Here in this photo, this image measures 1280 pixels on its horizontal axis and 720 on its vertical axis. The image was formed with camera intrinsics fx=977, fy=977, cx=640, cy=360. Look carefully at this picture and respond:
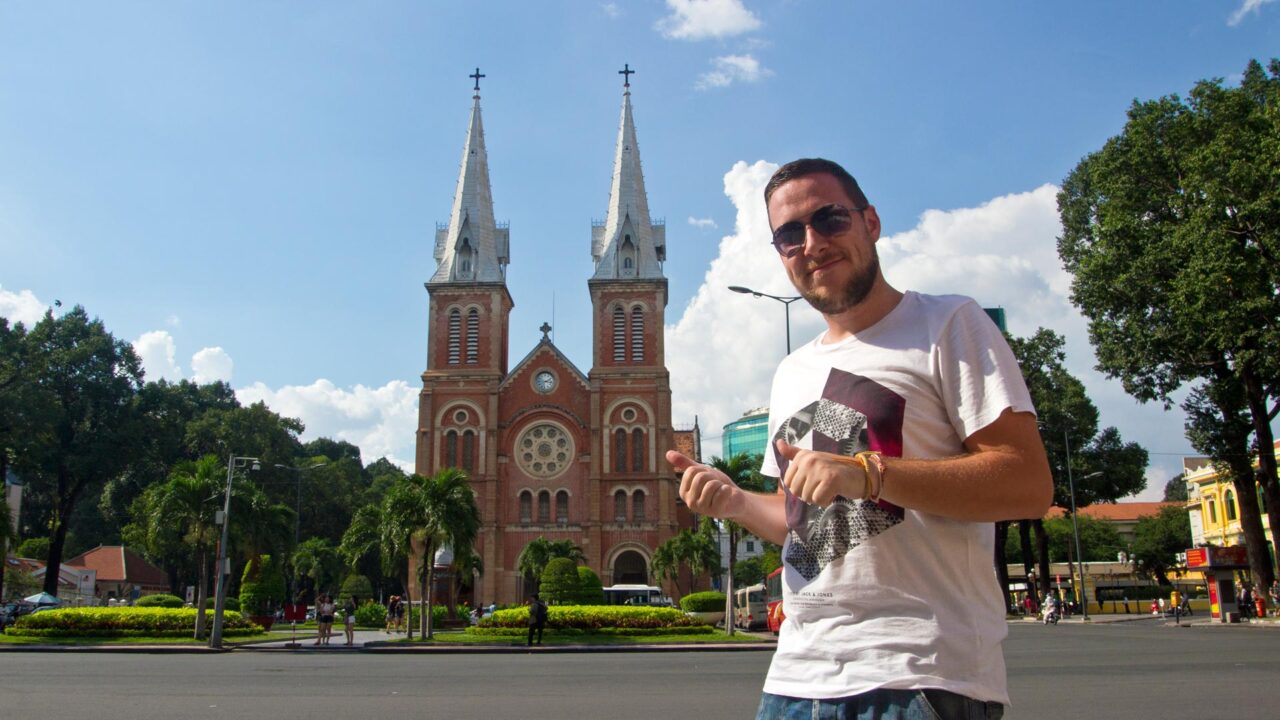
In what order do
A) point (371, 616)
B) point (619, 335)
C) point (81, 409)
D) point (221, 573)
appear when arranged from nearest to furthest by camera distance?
point (221, 573), point (371, 616), point (81, 409), point (619, 335)

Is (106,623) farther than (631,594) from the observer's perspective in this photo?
No

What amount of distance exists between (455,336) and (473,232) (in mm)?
6943

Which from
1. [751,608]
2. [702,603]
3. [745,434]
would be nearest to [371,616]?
[702,603]

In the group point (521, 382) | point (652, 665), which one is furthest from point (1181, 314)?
point (521, 382)

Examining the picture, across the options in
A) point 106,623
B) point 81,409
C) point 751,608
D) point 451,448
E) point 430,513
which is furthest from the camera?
point 451,448

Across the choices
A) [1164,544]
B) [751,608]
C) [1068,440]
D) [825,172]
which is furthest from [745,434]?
[825,172]

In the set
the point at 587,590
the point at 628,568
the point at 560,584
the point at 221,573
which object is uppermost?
the point at 221,573

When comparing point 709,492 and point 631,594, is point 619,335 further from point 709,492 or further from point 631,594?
point 709,492

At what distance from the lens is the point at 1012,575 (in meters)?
67.4

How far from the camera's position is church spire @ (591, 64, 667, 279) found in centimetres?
6056

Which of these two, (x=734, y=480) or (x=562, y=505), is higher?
(x=562, y=505)

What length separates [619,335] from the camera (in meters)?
59.5

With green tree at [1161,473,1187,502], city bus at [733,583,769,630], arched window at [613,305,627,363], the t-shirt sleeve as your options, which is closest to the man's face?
the t-shirt sleeve

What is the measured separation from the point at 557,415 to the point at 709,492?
5665 cm
